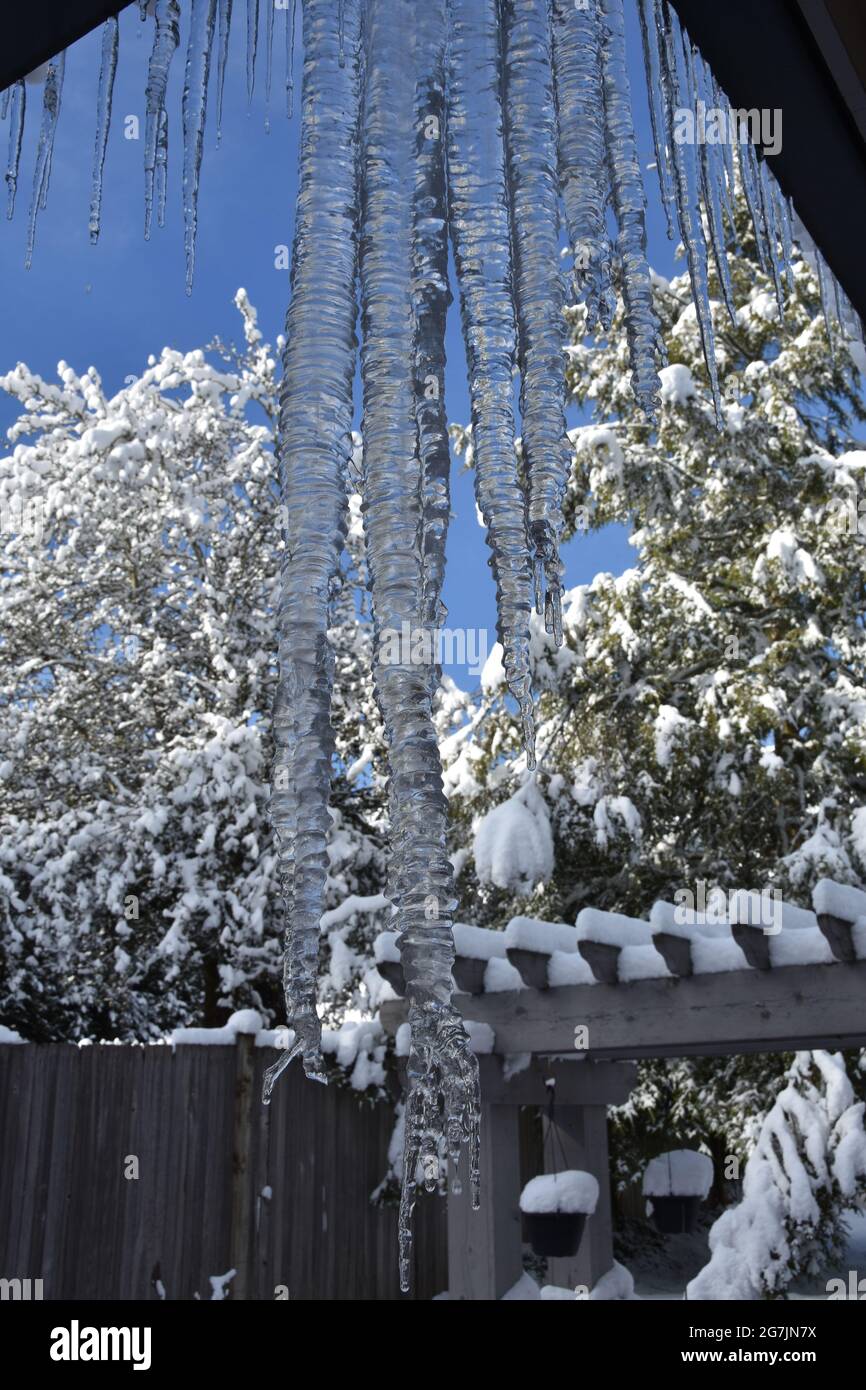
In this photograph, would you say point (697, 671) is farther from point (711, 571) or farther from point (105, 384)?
point (105, 384)

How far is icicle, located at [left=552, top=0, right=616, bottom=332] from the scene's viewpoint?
43.3 inches

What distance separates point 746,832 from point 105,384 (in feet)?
24.1

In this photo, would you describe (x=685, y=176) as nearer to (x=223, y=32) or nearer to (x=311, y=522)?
(x=223, y=32)

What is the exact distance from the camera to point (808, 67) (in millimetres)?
1146

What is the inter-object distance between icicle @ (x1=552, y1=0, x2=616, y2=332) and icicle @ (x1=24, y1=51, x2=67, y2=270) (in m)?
0.48

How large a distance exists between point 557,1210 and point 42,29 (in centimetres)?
483

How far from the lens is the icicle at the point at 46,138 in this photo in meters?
1.15

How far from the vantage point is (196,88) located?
1.22 meters

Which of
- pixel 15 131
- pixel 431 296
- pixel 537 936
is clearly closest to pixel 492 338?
pixel 431 296

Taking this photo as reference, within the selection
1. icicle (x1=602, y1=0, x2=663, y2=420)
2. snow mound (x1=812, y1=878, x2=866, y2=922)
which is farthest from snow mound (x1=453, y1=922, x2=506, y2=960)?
icicle (x1=602, y1=0, x2=663, y2=420)

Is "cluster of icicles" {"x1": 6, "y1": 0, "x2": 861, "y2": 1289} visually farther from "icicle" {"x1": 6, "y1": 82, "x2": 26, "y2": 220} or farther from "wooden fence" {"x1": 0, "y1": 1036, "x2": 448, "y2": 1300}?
"wooden fence" {"x1": 0, "y1": 1036, "x2": 448, "y2": 1300}

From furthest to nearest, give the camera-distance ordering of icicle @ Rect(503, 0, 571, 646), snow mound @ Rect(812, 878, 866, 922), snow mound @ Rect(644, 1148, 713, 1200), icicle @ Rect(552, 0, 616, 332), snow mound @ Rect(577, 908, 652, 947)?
1. snow mound @ Rect(644, 1148, 713, 1200)
2. snow mound @ Rect(577, 908, 652, 947)
3. snow mound @ Rect(812, 878, 866, 922)
4. icicle @ Rect(552, 0, 616, 332)
5. icicle @ Rect(503, 0, 571, 646)

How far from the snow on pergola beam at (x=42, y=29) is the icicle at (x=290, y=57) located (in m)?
0.51

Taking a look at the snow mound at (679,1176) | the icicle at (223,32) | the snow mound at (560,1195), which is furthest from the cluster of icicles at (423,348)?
the snow mound at (679,1176)
